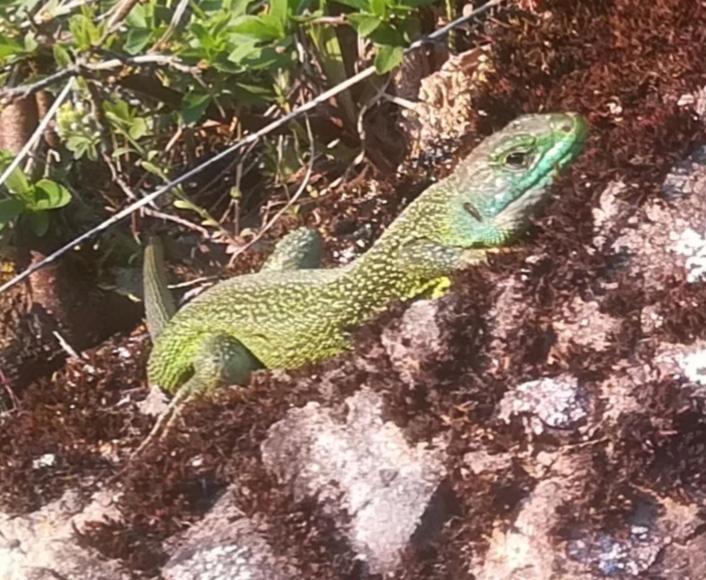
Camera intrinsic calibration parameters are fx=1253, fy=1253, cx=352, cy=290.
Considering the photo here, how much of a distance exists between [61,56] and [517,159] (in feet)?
2.80

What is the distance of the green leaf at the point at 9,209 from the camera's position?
2455 mm

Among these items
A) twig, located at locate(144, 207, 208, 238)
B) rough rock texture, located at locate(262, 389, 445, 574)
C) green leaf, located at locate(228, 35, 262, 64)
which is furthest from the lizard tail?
rough rock texture, located at locate(262, 389, 445, 574)

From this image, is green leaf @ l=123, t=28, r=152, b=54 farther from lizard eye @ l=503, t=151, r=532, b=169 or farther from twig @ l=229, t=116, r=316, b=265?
lizard eye @ l=503, t=151, r=532, b=169

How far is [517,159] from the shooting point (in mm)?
2184

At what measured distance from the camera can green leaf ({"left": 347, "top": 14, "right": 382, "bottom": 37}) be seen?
7.24 feet

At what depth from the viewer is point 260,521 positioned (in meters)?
1.95

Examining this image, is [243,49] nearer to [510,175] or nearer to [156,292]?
[510,175]

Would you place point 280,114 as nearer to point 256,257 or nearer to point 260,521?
point 256,257

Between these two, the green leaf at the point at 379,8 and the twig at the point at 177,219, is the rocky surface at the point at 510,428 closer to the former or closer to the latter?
the green leaf at the point at 379,8

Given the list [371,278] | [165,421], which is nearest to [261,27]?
[371,278]

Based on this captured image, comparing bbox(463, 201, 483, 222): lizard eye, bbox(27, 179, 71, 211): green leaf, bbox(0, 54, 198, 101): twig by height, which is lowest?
bbox(463, 201, 483, 222): lizard eye

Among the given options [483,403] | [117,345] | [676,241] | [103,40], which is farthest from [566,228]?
[117,345]

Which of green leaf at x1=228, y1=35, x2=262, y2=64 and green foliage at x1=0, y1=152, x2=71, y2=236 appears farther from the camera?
→ green foliage at x1=0, y1=152, x2=71, y2=236

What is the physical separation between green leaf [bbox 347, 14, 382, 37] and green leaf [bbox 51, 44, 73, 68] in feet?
1.72
